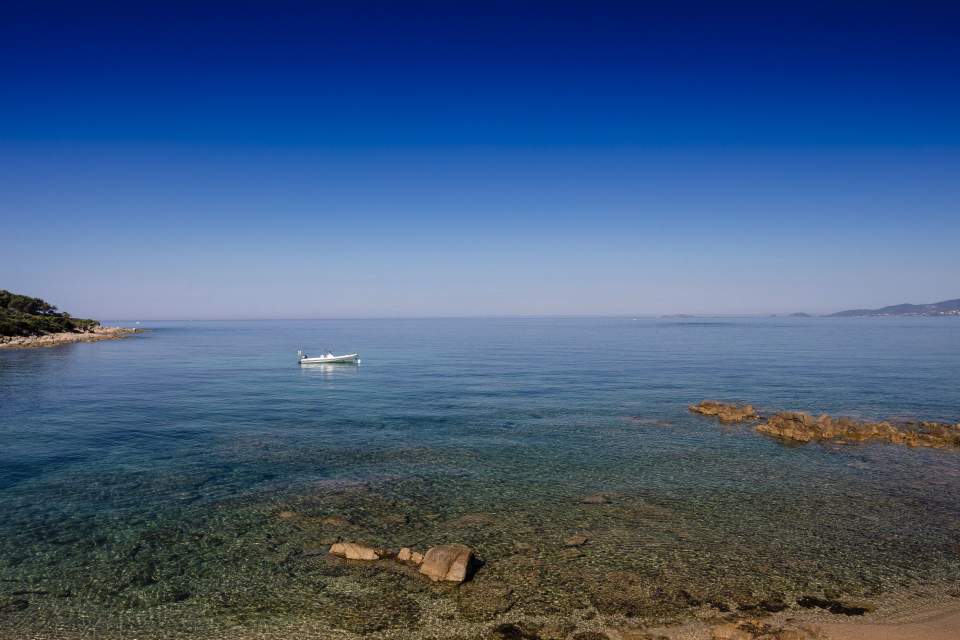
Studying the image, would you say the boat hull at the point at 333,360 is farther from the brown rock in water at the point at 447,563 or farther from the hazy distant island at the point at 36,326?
the hazy distant island at the point at 36,326

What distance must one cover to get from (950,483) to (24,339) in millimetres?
156629

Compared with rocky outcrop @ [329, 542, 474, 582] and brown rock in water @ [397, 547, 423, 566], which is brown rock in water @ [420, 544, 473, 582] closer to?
rocky outcrop @ [329, 542, 474, 582]

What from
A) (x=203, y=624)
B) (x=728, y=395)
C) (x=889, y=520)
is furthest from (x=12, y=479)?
(x=728, y=395)

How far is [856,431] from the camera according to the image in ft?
117

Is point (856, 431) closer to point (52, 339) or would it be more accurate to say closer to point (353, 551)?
point (353, 551)

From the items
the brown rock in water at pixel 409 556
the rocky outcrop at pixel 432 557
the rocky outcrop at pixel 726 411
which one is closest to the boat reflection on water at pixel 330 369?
the rocky outcrop at pixel 726 411

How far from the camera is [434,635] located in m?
13.9

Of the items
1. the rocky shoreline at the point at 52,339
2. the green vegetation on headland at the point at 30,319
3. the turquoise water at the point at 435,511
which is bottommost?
the turquoise water at the point at 435,511

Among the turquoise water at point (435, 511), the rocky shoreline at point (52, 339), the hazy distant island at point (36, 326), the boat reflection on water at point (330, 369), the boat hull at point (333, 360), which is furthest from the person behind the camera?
the hazy distant island at point (36, 326)

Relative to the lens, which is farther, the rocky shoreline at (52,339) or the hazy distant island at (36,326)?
the hazy distant island at (36,326)

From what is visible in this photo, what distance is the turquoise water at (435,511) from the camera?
50.8 feet

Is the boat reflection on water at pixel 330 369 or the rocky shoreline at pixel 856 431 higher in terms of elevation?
the boat reflection on water at pixel 330 369

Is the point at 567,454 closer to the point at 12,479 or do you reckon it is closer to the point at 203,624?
the point at 203,624

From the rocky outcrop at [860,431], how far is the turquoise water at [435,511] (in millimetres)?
2105
